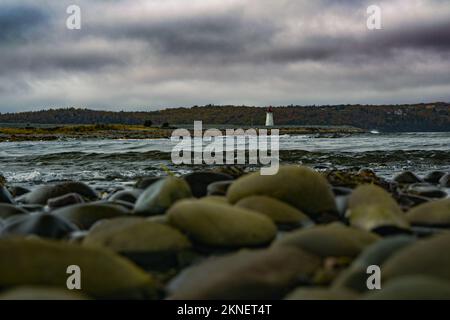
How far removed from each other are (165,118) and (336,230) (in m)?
101

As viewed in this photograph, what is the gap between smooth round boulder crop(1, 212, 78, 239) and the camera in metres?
4.16

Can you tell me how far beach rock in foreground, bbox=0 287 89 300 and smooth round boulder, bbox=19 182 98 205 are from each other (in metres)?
4.22

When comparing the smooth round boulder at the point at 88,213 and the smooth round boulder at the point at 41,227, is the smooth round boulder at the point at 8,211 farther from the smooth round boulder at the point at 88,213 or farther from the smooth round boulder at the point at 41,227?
the smooth round boulder at the point at 41,227

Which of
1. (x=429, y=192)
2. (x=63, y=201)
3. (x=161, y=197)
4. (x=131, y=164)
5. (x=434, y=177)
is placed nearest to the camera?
(x=161, y=197)

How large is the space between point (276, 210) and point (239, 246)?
0.75 metres

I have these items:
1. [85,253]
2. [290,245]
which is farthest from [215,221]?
[85,253]

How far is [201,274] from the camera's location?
3.11 m

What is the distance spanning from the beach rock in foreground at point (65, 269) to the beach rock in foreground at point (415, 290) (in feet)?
4.35

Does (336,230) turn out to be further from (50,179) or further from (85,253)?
(50,179)

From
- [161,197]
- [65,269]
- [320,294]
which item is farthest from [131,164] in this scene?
[320,294]

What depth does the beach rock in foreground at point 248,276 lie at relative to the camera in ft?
9.30

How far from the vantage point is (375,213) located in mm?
4438

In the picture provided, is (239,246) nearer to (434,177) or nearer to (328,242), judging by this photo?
(328,242)
